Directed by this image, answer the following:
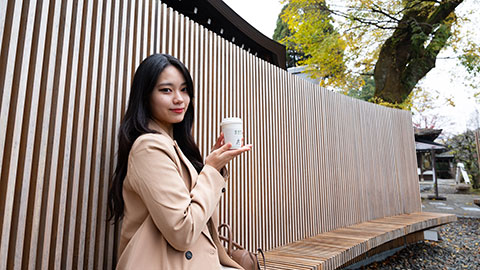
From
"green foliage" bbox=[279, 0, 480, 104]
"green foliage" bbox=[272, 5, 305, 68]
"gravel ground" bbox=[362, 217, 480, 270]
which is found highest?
"green foliage" bbox=[272, 5, 305, 68]

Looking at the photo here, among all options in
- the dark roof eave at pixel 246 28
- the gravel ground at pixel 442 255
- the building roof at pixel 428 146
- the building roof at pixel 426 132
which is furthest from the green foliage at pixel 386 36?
the building roof at pixel 426 132

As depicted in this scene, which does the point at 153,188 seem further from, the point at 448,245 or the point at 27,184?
the point at 448,245

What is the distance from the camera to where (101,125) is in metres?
1.66

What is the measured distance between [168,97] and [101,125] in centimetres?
56

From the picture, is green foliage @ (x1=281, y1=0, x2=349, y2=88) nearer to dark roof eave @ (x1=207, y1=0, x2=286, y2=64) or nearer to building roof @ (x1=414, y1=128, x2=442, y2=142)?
dark roof eave @ (x1=207, y1=0, x2=286, y2=64)

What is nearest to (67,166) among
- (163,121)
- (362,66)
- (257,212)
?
(163,121)

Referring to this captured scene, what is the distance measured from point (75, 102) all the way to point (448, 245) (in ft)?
22.8

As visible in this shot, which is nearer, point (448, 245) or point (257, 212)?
point (257, 212)

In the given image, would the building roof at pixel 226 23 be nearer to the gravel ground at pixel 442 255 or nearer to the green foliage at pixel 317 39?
the green foliage at pixel 317 39

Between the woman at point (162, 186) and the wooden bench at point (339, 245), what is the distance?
1.25m

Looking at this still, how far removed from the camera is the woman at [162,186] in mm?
1024

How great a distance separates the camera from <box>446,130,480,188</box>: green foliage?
607 inches

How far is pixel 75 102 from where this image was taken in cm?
155

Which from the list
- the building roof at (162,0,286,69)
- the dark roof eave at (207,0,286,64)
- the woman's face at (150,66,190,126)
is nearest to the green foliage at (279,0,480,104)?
the dark roof eave at (207,0,286,64)
